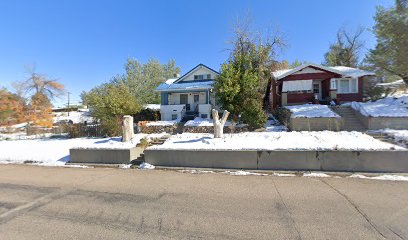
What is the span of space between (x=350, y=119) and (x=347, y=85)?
7.17 m

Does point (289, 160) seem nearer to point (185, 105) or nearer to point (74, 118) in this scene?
point (185, 105)

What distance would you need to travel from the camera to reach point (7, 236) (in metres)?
3.61

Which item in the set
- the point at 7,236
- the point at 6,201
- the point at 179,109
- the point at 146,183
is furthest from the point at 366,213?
the point at 179,109

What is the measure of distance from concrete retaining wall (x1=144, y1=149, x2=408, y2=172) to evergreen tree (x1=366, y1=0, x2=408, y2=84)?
7901 millimetres

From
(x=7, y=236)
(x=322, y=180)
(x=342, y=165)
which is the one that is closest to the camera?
(x=7, y=236)

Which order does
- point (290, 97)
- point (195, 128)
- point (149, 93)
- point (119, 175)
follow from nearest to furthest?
point (119, 175) → point (195, 128) → point (290, 97) → point (149, 93)

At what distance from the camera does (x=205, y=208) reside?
459 cm

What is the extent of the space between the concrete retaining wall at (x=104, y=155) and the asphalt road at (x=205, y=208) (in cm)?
264

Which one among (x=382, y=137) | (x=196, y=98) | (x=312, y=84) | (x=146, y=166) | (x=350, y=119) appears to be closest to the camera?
(x=146, y=166)

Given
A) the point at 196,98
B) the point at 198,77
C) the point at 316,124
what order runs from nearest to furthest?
the point at 316,124
the point at 196,98
the point at 198,77

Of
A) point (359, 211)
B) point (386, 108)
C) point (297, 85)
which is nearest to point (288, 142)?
point (359, 211)

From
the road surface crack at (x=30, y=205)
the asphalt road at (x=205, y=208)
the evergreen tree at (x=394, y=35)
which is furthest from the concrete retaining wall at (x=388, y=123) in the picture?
the road surface crack at (x=30, y=205)

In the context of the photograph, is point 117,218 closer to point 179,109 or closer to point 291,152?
point 291,152

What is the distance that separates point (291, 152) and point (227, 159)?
248 cm
